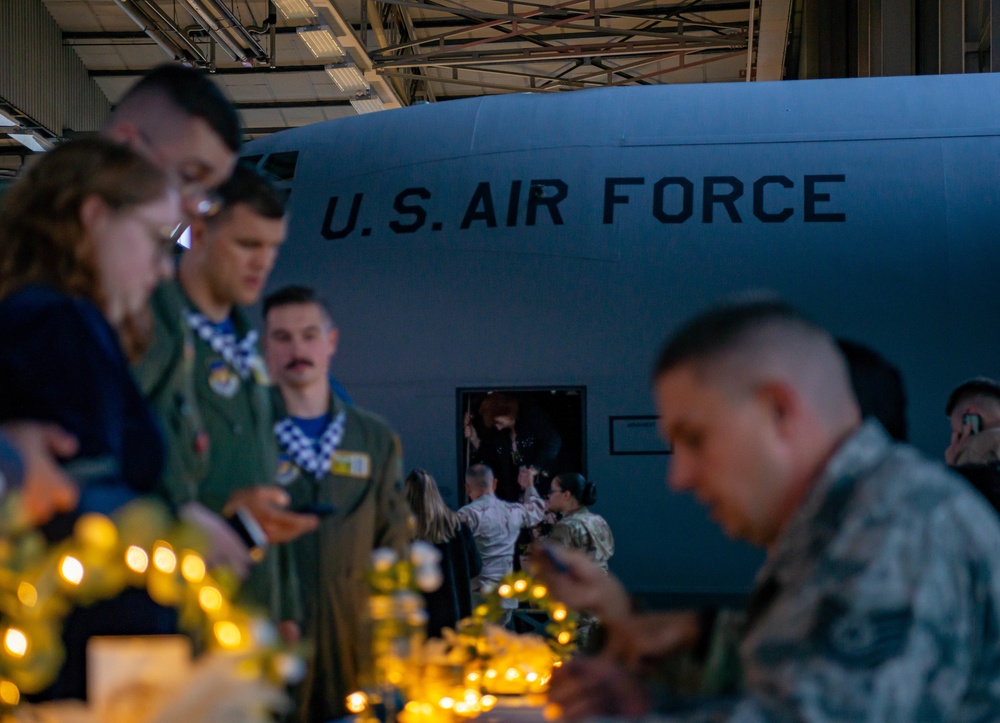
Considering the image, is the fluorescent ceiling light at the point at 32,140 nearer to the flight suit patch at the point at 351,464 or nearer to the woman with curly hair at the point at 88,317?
the flight suit patch at the point at 351,464

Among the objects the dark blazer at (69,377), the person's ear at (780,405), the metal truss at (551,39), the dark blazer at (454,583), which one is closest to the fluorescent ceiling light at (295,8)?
the metal truss at (551,39)

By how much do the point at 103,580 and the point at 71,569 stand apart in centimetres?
7

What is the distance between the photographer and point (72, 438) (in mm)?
1776

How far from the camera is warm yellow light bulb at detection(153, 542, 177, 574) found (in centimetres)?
142

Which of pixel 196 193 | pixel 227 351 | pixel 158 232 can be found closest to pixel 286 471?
pixel 227 351

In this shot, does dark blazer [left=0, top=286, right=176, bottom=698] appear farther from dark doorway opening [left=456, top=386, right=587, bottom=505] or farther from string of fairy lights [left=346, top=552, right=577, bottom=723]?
dark doorway opening [left=456, top=386, right=587, bottom=505]

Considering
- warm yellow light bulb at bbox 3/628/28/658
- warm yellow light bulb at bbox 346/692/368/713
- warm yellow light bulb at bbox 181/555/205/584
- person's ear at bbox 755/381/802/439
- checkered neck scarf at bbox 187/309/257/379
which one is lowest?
warm yellow light bulb at bbox 346/692/368/713

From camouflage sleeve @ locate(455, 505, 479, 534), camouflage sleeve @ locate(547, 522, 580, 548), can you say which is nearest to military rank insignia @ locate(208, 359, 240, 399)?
camouflage sleeve @ locate(547, 522, 580, 548)

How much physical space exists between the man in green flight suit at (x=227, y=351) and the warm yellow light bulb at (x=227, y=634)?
111 cm

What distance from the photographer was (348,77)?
16.4 meters

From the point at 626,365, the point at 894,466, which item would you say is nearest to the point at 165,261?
the point at 894,466

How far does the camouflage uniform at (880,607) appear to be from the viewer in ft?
4.24

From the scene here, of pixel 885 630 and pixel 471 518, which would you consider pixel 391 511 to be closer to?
pixel 885 630

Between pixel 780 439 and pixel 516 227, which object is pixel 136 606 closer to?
pixel 780 439
